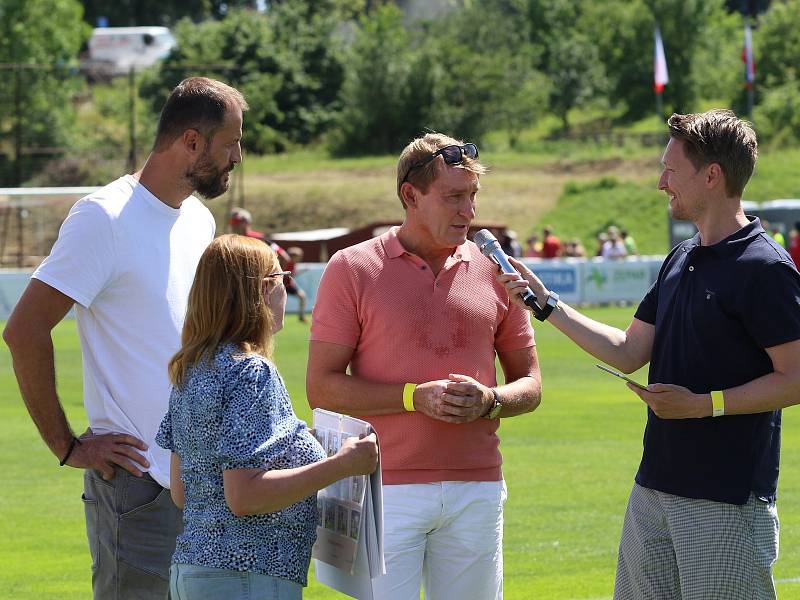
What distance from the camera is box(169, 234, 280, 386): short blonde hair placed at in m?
4.21

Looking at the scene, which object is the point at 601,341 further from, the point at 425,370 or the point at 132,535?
the point at 132,535

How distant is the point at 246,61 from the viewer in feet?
251

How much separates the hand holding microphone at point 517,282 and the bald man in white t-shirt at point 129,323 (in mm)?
1004

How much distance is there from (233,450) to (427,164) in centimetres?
146

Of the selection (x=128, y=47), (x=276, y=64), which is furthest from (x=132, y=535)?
(x=128, y=47)

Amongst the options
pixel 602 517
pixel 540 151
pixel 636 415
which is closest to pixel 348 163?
pixel 540 151

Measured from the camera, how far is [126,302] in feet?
16.1

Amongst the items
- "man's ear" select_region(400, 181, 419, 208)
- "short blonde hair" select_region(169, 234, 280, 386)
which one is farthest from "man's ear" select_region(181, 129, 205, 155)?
"short blonde hair" select_region(169, 234, 280, 386)

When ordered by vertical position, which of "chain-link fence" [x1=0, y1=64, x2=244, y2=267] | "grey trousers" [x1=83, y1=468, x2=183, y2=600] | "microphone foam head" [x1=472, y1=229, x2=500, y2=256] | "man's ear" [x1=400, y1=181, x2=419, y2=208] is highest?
"man's ear" [x1=400, y1=181, x2=419, y2=208]

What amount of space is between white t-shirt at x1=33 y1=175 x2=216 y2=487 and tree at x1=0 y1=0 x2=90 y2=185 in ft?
137

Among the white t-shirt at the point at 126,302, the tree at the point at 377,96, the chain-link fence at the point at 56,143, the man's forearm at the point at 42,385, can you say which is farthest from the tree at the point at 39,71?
the man's forearm at the point at 42,385

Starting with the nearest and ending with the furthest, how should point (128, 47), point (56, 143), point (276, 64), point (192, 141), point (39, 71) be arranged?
point (192, 141)
point (56, 143)
point (39, 71)
point (276, 64)
point (128, 47)

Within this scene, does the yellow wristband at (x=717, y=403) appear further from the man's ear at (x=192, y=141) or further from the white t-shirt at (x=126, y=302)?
the man's ear at (x=192, y=141)

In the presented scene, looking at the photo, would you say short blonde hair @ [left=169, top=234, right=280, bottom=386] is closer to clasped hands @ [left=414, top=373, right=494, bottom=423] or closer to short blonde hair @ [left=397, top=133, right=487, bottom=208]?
clasped hands @ [left=414, top=373, right=494, bottom=423]
